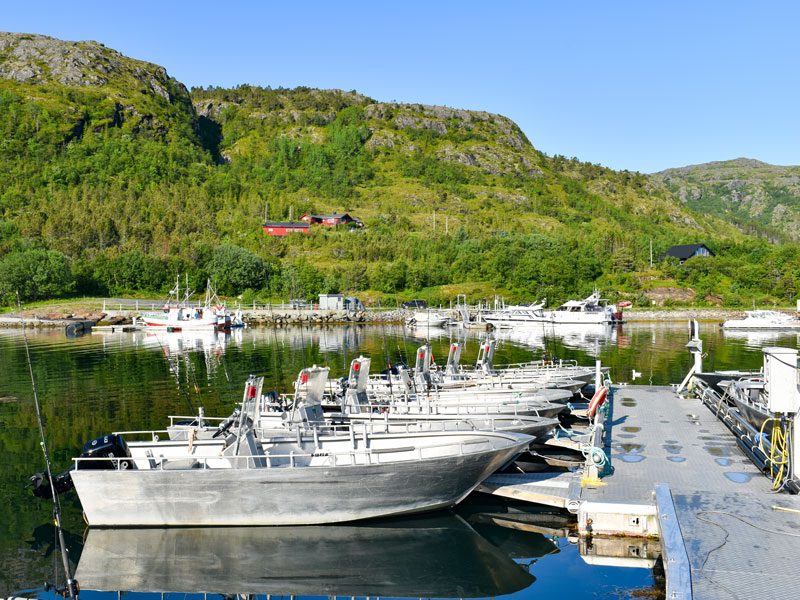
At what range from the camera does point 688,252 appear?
148 meters

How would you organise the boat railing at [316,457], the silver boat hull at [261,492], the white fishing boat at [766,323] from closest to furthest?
the silver boat hull at [261,492]
the boat railing at [316,457]
the white fishing boat at [766,323]

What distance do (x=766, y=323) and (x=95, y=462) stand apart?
102 metres

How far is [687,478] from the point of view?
16.7m

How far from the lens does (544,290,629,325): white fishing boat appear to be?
336 ft

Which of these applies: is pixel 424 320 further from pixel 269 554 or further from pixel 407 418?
pixel 269 554

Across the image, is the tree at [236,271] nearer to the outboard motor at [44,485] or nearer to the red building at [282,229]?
the red building at [282,229]

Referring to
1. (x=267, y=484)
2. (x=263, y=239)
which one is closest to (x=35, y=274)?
(x=263, y=239)

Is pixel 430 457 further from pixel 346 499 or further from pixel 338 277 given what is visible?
pixel 338 277

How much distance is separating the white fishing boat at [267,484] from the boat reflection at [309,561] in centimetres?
40

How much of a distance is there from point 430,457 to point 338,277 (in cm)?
10861

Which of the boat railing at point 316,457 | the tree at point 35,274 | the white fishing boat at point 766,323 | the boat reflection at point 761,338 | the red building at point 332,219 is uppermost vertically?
the red building at point 332,219

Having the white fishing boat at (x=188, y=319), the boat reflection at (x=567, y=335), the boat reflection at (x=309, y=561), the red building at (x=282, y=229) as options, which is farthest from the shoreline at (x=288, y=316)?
the boat reflection at (x=309, y=561)

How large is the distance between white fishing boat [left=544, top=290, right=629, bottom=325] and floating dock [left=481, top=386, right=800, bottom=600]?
80.7m

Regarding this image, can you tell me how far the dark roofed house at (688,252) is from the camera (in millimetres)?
147625
